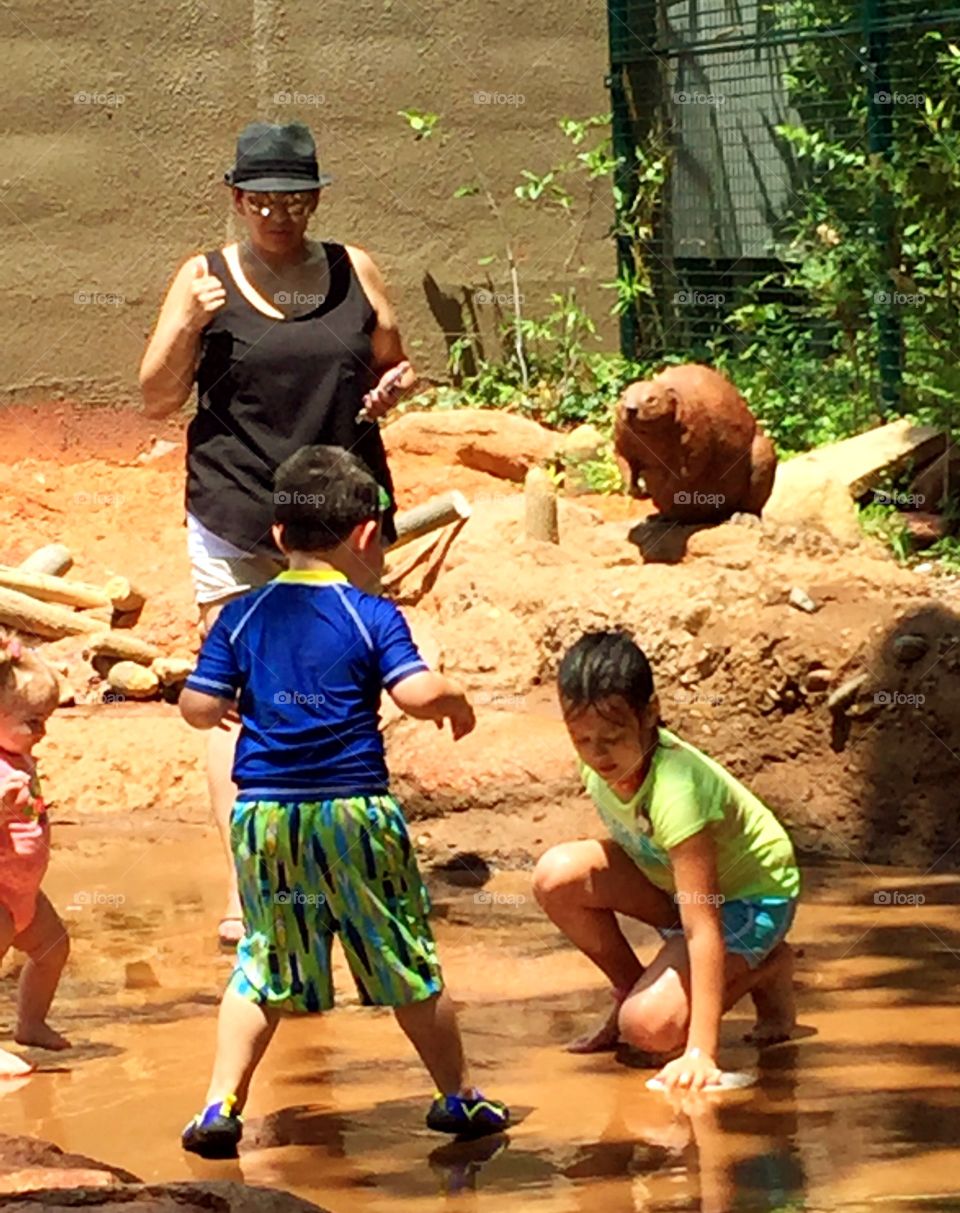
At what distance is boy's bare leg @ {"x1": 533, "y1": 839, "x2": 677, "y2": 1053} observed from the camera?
187 inches

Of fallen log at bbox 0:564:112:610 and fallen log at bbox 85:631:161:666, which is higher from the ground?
fallen log at bbox 0:564:112:610

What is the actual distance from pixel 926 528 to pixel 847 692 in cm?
294

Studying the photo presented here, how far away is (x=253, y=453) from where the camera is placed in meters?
5.79

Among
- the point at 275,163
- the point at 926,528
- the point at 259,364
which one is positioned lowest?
the point at 926,528

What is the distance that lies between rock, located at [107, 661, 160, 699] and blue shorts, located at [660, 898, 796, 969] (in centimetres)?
391

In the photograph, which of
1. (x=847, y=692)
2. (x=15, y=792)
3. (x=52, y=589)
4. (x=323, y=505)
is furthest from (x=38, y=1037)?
(x=52, y=589)

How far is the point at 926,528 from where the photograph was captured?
368 inches

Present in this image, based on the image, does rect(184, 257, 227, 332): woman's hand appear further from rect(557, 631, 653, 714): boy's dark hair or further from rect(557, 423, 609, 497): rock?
rect(557, 423, 609, 497): rock

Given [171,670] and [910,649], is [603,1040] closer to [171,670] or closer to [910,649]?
[910,649]

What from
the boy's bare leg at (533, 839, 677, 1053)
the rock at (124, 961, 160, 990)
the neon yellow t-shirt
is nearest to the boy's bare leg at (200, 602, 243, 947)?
the rock at (124, 961, 160, 990)

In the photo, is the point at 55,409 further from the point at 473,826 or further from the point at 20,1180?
the point at 20,1180

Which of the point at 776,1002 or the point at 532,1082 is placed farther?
the point at 776,1002

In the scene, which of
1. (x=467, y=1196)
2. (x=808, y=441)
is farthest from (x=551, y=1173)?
(x=808, y=441)

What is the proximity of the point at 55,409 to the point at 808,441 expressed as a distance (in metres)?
3.71
